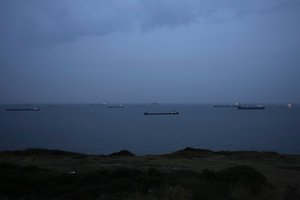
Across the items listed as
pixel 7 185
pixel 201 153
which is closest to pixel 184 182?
pixel 7 185

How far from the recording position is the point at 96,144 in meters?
50.4

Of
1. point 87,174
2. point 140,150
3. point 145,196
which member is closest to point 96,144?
point 140,150

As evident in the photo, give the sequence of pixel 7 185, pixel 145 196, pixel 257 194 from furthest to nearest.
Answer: pixel 7 185, pixel 257 194, pixel 145 196

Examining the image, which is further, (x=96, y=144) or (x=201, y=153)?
(x=96, y=144)

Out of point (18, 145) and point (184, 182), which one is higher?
point (184, 182)

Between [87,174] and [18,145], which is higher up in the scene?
[87,174]

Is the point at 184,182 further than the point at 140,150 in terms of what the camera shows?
No

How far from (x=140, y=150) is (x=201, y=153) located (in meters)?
19.6

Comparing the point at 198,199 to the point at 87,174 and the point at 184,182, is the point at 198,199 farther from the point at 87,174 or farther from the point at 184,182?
the point at 87,174

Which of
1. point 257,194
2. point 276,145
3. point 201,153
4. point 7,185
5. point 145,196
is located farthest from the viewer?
point 276,145

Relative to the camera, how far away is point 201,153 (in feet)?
85.0

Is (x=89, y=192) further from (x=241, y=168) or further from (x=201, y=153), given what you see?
(x=201, y=153)

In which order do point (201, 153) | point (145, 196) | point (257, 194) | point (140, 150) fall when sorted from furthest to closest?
point (140, 150), point (201, 153), point (257, 194), point (145, 196)

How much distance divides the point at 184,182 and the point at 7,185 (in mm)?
6028
